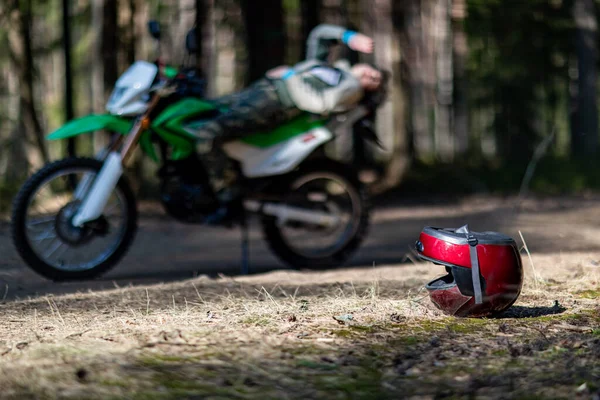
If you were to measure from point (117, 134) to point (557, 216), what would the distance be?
6530mm

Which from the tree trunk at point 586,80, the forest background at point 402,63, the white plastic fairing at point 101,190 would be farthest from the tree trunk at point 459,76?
the white plastic fairing at point 101,190

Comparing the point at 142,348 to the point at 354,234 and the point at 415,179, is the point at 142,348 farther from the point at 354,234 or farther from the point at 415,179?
the point at 415,179

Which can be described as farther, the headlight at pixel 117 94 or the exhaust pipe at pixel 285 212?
the exhaust pipe at pixel 285 212

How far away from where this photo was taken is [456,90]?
26812 millimetres

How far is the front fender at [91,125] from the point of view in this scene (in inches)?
231

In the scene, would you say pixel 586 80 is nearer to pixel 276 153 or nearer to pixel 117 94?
pixel 276 153

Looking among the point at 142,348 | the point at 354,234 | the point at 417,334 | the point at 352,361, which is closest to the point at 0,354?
the point at 142,348

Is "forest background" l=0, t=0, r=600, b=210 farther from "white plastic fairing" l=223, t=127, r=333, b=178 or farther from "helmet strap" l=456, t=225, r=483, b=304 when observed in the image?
"helmet strap" l=456, t=225, r=483, b=304

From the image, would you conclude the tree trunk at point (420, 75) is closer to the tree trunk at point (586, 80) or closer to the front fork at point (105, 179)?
the tree trunk at point (586, 80)

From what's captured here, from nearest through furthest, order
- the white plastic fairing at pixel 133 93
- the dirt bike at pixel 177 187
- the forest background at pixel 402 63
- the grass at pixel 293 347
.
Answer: the grass at pixel 293 347 < the dirt bike at pixel 177 187 < the white plastic fairing at pixel 133 93 < the forest background at pixel 402 63

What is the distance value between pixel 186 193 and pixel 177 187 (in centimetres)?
10

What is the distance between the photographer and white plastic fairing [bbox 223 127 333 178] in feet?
21.1

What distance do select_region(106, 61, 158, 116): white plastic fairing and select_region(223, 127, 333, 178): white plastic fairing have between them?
0.71m

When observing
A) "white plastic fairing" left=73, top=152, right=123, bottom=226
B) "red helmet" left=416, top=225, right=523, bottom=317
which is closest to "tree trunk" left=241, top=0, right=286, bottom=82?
"white plastic fairing" left=73, top=152, right=123, bottom=226
